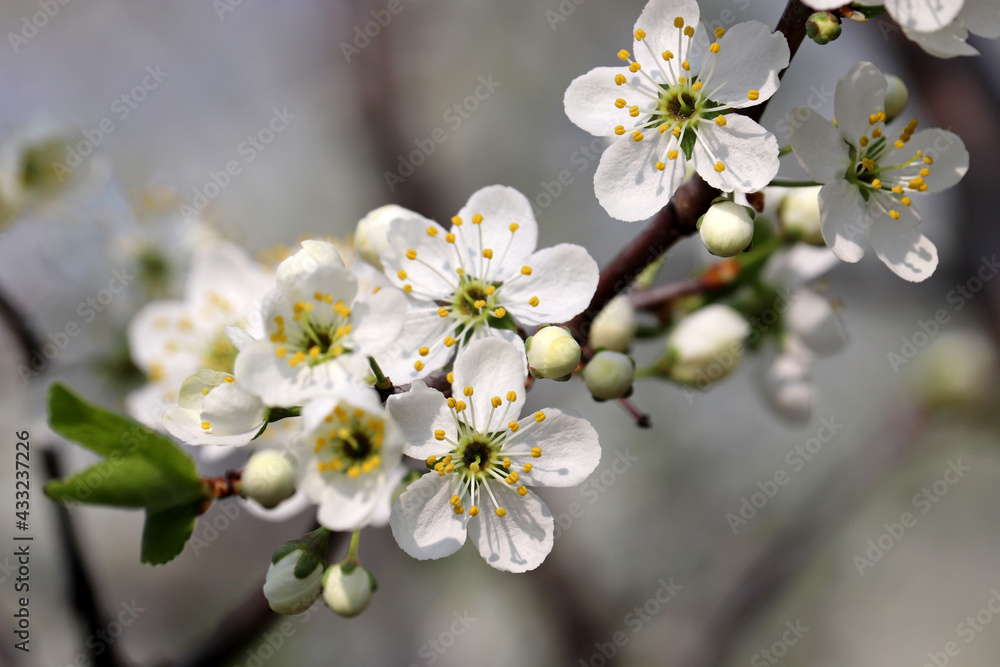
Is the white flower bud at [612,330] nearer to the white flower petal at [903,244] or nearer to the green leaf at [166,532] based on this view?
the white flower petal at [903,244]

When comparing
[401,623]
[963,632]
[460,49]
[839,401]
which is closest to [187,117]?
[460,49]

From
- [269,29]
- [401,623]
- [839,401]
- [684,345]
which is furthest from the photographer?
[269,29]

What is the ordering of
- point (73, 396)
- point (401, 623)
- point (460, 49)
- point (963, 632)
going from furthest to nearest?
point (460, 49) < point (963, 632) < point (401, 623) < point (73, 396)

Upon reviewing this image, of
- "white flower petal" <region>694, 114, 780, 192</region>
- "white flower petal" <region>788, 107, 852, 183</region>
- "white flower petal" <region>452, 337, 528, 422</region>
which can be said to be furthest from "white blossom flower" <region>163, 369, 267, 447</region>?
"white flower petal" <region>788, 107, 852, 183</region>

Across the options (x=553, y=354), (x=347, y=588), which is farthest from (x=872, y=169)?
(x=347, y=588)

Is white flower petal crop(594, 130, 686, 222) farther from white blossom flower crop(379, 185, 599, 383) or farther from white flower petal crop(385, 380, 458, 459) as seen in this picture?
white flower petal crop(385, 380, 458, 459)

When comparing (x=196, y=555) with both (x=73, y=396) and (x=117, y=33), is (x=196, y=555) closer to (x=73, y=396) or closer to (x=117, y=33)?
(x=73, y=396)
